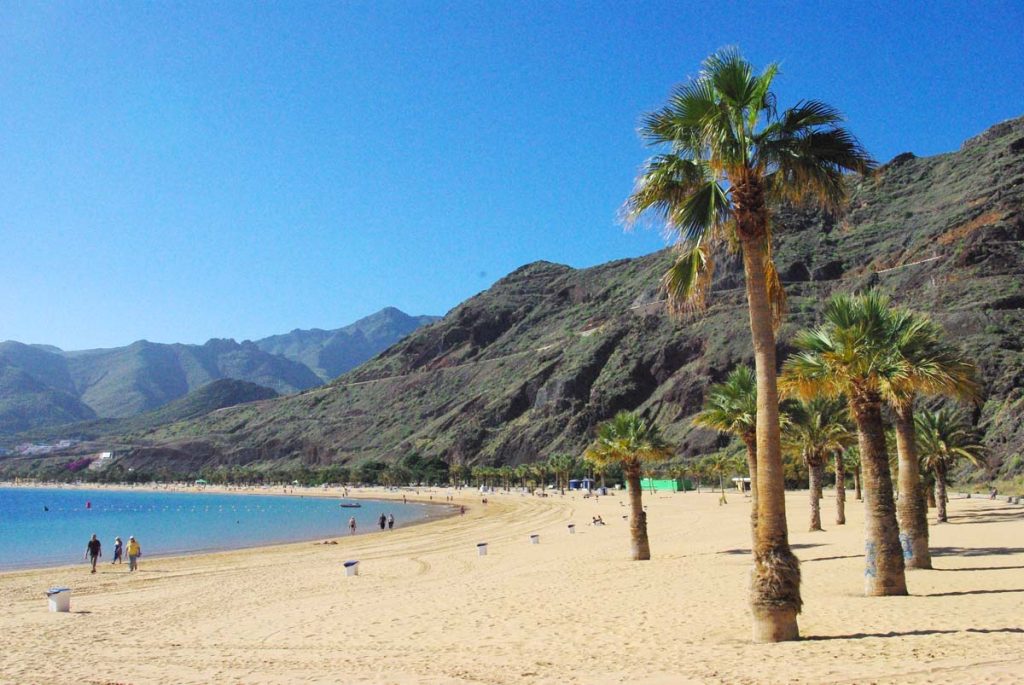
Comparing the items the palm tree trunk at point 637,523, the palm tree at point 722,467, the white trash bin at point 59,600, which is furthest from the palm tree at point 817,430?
the palm tree at point 722,467

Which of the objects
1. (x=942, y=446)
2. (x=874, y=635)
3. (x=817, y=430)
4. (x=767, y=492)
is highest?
(x=817, y=430)

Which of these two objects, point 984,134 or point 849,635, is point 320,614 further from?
point 984,134

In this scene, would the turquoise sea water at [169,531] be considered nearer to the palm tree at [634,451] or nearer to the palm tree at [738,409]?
the palm tree at [634,451]

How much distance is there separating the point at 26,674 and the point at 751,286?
481 inches

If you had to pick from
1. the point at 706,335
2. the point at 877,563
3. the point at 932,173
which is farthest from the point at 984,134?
the point at 877,563

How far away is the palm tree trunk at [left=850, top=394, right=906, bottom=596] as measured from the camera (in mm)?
13086

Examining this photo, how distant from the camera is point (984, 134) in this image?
470 ft

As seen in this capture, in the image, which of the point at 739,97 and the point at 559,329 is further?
the point at 559,329

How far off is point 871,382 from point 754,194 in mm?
4921

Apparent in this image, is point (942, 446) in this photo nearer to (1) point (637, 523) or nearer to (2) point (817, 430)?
(2) point (817, 430)

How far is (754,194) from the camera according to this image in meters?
10.4

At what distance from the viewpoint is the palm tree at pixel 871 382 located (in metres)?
13.1

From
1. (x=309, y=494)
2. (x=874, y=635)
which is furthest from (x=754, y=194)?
(x=309, y=494)

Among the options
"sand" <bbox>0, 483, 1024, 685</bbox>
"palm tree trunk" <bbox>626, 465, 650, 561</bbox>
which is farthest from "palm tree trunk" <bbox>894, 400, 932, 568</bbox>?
"palm tree trunk" <bbox>626, 465, 650, 561</bbox>
